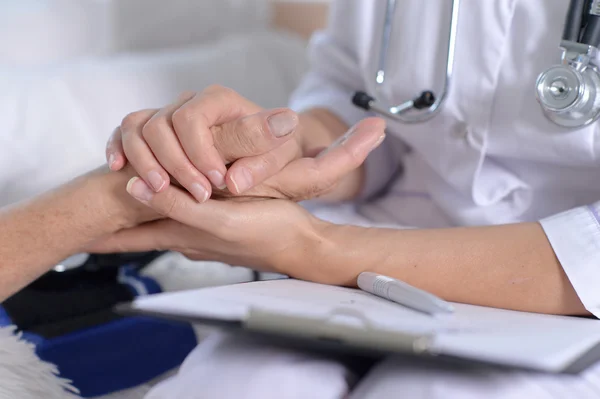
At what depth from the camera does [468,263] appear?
65 centimetres

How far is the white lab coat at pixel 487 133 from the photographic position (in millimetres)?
683

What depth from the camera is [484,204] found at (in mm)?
782

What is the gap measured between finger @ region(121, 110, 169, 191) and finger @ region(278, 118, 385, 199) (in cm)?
13

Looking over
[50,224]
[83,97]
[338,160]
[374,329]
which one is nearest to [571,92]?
[338,160]

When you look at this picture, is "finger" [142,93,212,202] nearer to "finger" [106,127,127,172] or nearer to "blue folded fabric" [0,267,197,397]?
"finger" [106,127,127,172]

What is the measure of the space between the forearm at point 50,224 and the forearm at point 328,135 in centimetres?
27

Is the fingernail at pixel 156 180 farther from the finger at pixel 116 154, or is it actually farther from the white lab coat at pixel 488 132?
the white lab coat at pixel 488 132

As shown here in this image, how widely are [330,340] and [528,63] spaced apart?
43cm

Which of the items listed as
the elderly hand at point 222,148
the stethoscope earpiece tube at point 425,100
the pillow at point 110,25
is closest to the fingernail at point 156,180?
the elderly hand at point 222,148

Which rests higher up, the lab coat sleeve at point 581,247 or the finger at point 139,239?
the lab coat sleeve at point 581,247

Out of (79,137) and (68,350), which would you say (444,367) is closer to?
(68,350)

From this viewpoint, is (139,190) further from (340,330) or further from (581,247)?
(581,247)

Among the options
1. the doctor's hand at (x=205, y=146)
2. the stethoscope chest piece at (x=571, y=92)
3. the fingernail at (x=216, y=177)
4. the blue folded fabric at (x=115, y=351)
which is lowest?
the blue folded fabric at (x=115, y=351)

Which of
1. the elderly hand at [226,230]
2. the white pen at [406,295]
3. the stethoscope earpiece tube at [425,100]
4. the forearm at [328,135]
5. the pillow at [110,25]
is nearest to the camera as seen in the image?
the white pen at [406,295]
